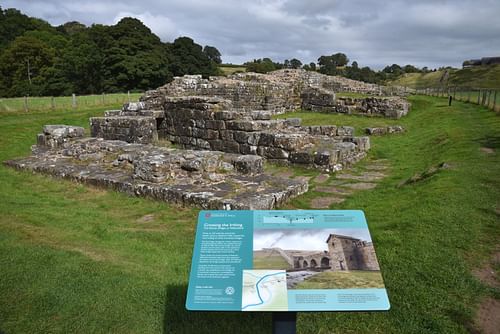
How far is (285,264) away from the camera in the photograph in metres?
2.82

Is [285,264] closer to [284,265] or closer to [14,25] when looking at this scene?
[284,265]

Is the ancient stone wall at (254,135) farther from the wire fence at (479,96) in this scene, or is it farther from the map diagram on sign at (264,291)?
the wire fence at (479,96)

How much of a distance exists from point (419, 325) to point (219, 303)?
204cm

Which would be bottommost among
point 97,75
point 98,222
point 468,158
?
point 98,222

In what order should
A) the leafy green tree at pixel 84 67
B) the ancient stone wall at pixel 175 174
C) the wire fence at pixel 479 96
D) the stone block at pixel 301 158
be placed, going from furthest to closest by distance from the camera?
the leafy green tree at pixel 84 67 → the wire fence at pixel 479 96 → the stone block at pixel 301 158 → the ancient stone wall at pixel 175 174

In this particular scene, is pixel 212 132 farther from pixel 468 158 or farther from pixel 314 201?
pixel 468 158

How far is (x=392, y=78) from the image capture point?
6756cm

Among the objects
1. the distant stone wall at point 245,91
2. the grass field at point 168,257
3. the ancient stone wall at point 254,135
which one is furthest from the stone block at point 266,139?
the distant stone wall at point 245,91

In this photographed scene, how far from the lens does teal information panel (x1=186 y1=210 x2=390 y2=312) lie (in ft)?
8.46

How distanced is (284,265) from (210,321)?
1.28m

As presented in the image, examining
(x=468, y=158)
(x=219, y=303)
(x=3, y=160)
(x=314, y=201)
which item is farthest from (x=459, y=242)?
(x=3, y=160)

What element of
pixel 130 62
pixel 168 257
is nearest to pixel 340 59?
pixel 130 62

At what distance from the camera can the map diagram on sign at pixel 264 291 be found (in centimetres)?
256

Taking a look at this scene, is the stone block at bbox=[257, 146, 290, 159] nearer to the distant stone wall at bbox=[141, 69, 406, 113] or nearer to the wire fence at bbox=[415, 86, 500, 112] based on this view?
the distant stone wall at bbox=[141, 69, 406, 113]
